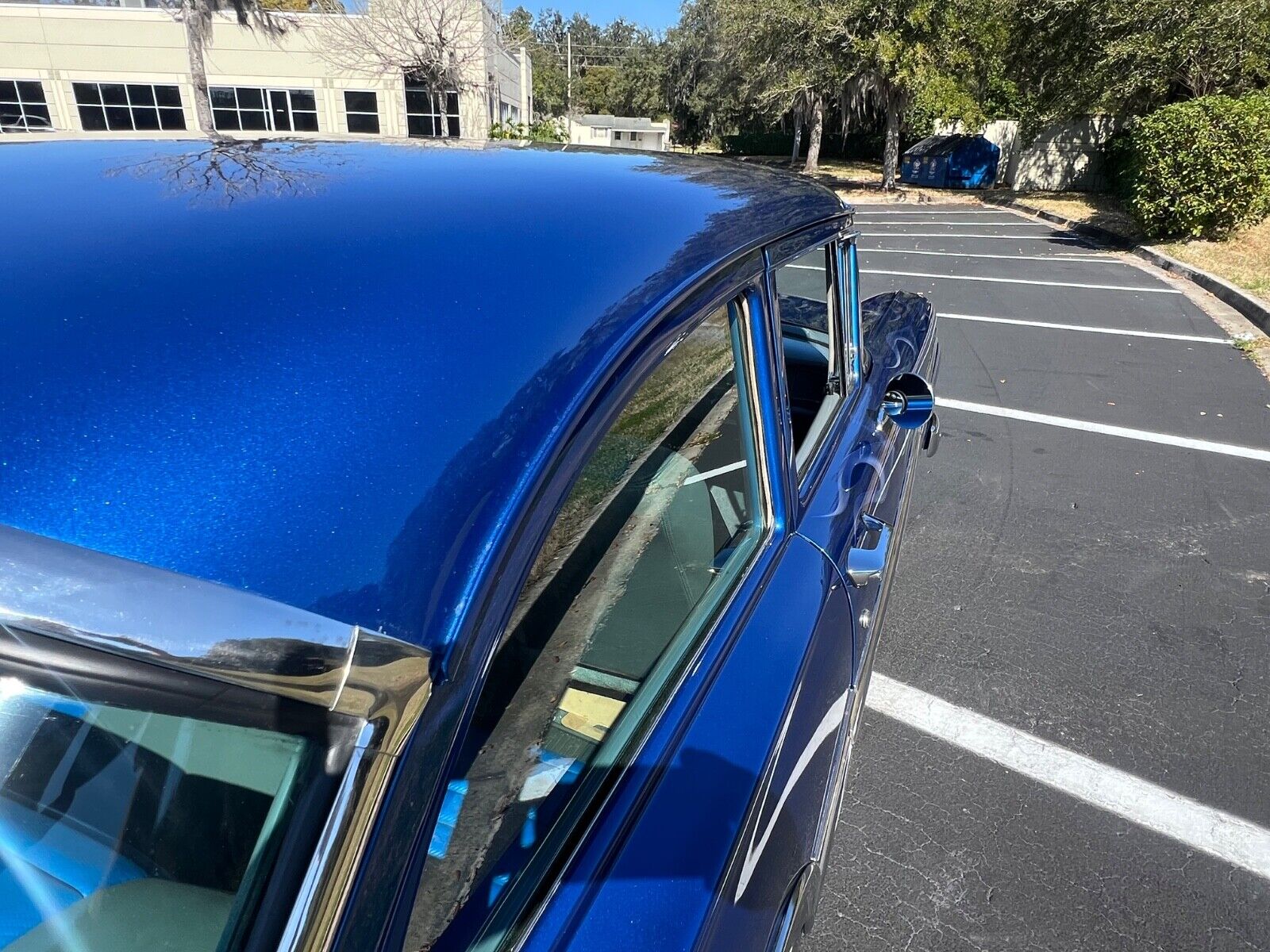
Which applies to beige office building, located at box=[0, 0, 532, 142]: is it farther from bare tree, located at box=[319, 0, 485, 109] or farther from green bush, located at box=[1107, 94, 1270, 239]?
green bush, located at box=[1107, 94, 1270, 239]

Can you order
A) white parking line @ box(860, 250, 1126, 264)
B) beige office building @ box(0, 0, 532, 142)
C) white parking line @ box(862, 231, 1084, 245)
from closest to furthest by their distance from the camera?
1. white parking line @ box(860, 250, 1126, 264)
2. white parking line @ box(862, 231, 1084, 245)
3. beige office building @ box(0, 0, 532, 142)

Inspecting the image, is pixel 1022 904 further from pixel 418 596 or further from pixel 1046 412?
pixel 1046 412

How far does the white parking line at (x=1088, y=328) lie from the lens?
7648mm

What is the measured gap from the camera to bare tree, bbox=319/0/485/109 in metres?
28.8

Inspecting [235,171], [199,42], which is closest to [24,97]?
[199,42]

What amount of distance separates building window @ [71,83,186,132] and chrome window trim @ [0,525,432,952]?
3688 cm

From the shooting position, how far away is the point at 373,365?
0.85 meters

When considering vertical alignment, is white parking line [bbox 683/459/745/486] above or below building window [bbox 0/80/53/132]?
below

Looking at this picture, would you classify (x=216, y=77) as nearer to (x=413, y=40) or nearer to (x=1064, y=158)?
(x=413, y=40)

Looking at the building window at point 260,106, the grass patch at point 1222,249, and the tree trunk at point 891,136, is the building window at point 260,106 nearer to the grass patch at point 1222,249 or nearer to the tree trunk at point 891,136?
the tree trunk at point 891,136

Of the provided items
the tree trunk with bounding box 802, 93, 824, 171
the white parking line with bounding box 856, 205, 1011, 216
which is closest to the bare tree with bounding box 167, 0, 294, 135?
the tree trunk with bounding box 802, 93, 824, 171

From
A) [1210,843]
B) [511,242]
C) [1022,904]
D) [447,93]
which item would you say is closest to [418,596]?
[511,242]

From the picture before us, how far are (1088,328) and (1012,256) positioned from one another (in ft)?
17.2

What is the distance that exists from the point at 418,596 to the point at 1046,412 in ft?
19.3
